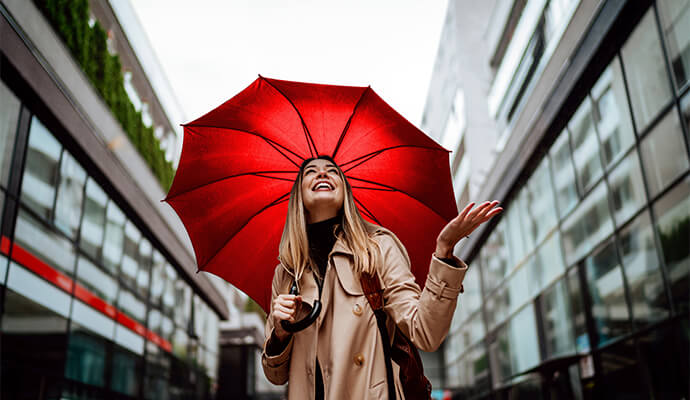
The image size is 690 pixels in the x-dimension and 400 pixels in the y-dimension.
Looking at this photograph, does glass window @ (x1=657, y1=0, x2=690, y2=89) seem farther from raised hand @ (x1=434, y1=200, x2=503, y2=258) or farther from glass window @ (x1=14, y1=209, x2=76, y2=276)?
glass window @ (x1=14, y1=209, x2=76, y2=276)

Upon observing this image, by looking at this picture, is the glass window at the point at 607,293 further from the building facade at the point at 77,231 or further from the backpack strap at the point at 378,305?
the building facade at the point at 77,231

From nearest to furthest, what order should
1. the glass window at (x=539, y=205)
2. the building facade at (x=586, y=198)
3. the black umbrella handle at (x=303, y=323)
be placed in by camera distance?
the black umbrella handle at (x=303, y=323) → the building facade at (x=586, y=198) → the glass window at (x=539, y=205)

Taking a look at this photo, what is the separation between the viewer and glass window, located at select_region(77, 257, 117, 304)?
12727 millimetres

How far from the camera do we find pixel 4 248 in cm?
923

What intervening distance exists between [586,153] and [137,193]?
10.9 meters

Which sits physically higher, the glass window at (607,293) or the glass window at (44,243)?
the glass window at (44,243)

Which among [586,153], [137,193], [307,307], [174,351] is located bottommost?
[307,307]

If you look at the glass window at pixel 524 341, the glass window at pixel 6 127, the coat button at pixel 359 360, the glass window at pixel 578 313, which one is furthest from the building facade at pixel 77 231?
the glass window at pixel 524 341

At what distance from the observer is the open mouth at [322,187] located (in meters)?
2.64

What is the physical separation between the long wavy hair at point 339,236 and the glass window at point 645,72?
765 centimetres

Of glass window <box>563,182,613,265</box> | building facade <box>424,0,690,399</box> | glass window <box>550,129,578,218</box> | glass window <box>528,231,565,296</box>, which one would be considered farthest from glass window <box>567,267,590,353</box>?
glass window <box>550,129,578,218</box>

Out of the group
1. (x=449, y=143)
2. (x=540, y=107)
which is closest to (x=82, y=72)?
(x=540, y=107)

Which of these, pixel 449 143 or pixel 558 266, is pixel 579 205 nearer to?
pixel 558 266

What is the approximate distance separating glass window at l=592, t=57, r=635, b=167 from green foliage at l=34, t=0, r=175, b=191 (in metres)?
9.74
